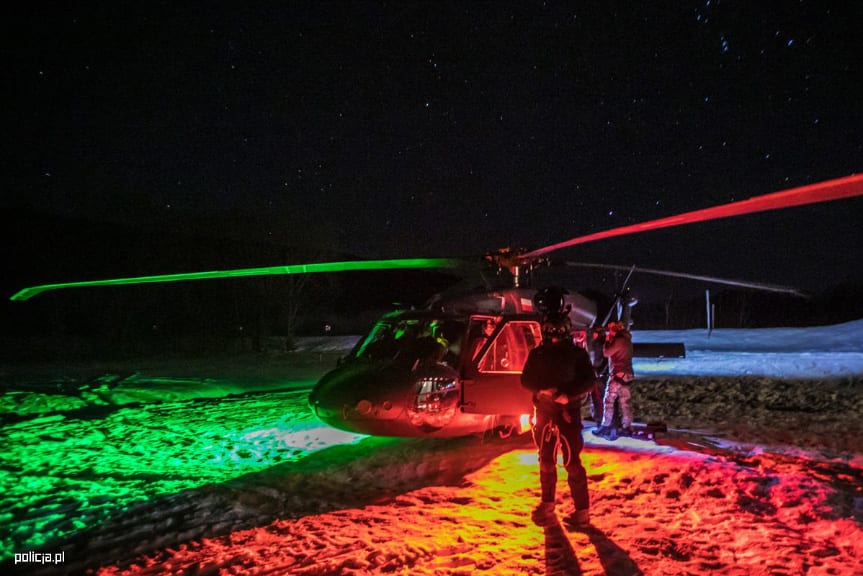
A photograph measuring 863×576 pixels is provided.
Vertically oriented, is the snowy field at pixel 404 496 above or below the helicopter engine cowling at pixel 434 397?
below

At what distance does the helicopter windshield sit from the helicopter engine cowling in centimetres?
30

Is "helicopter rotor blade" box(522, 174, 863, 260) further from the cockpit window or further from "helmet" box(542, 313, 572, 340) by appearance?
the cockpit window

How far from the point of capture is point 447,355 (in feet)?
24.2

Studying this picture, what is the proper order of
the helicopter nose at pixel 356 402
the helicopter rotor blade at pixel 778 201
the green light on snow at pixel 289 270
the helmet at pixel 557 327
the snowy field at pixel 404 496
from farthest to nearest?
the green light on snow at pixel 289 270 → the helicopter nose at pixel 356 402 → the helmet at pixel 557 327 → the snowy field at pixel 404 496 → the helicopter rotor blade at pixel 778 201

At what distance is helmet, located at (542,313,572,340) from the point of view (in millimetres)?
5402

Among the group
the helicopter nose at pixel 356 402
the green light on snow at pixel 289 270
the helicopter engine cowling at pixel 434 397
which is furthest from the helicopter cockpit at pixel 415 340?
the green light on snow at pixel 289 270

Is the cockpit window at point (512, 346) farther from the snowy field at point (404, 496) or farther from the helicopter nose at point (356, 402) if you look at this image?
the helicopter nose at point (356, 402)

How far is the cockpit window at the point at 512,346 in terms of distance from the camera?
7465 mm

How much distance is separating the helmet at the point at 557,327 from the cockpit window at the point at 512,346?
1.90m

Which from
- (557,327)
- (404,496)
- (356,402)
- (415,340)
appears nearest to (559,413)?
(557,327)

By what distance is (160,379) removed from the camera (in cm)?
1670

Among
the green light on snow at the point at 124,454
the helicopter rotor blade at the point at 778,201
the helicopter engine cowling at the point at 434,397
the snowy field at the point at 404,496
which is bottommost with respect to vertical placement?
the snowy field at the point at 404,496

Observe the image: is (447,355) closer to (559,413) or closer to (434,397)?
(434,397)

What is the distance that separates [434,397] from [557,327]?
2.11 m
